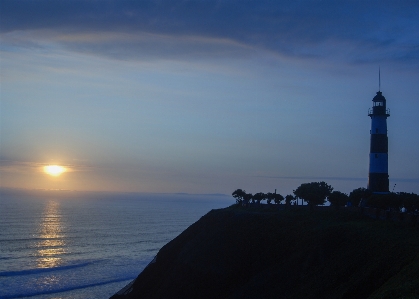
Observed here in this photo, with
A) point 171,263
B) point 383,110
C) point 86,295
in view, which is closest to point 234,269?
point 171,263

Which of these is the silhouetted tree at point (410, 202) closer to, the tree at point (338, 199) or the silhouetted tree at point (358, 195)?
the silhouetted tree at point (358, 195)

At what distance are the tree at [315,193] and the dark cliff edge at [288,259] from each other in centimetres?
487

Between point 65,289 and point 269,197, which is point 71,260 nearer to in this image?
point 65,289

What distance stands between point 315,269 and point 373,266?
5583 millimetres

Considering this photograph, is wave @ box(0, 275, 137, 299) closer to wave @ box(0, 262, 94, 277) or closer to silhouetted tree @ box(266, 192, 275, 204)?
wave @ box(0, 262, 94, 277)

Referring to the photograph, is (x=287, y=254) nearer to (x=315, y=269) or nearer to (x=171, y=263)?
(x=315, y=269)

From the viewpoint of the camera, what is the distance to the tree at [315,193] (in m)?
57.7

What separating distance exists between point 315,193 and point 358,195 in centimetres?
508

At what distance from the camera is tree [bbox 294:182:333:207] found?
57.7m

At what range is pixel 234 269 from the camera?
41.5 m

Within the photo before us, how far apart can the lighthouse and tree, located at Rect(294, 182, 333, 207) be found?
5.26 metres

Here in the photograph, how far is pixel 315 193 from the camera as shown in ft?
189

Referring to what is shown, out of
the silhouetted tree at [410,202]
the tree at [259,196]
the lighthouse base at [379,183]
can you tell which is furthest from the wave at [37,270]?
the silhouetted tree at [410,202]

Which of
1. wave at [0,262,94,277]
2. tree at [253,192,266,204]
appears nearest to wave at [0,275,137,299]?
wave at [0,262,94,277]
